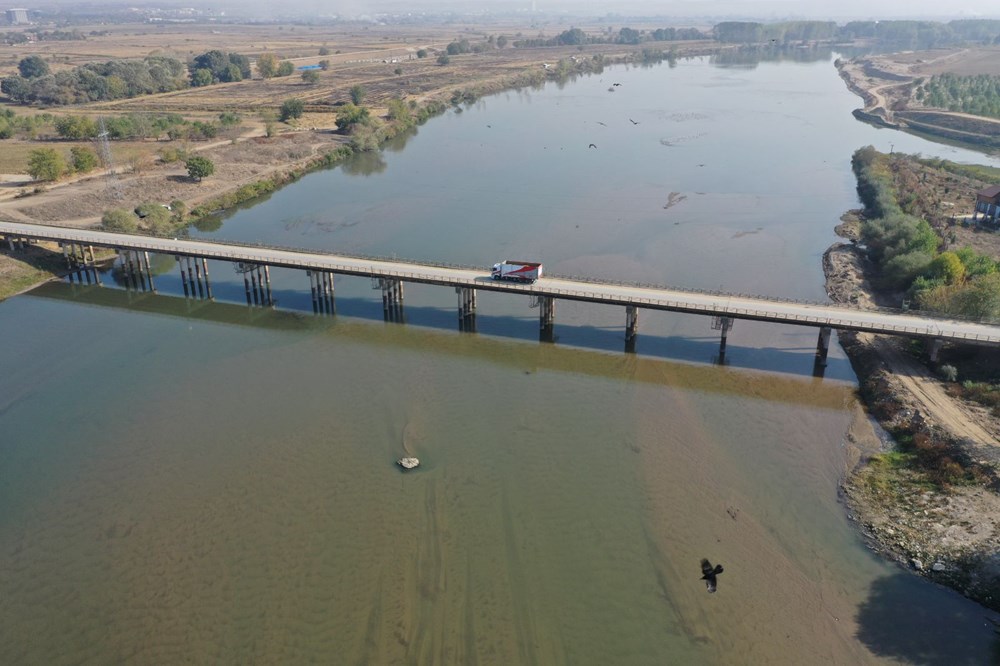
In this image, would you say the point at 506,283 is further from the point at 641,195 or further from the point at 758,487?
the point at 641,195

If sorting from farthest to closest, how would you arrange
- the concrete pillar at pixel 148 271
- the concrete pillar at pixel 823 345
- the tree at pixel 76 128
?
the tree at pixel 76 128 < the concrete pillar at pixel 148 271 < the concrete pillar at pixel 823 345

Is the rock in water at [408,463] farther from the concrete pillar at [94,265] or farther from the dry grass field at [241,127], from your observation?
the dry grass field at [241,127]

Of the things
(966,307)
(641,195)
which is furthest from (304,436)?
(641,195)

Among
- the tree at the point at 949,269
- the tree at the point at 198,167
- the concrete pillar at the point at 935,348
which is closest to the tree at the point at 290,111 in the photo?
the tree at the point at 198,167

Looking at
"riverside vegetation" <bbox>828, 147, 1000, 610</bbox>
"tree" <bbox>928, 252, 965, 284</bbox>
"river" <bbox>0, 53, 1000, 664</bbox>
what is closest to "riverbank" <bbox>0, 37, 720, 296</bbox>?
"river" <bbox>0, 53, 1000, 664</bbox>

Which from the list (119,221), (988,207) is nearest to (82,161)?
(119,221)
